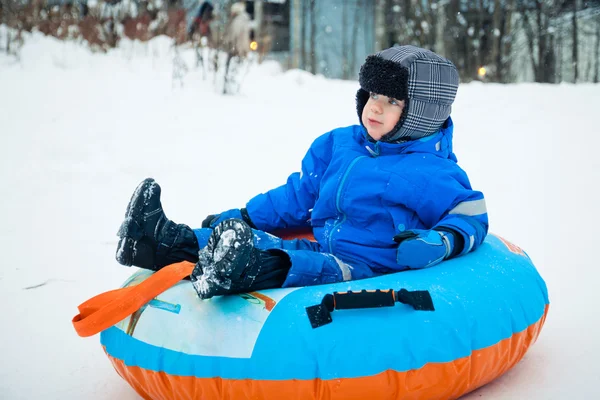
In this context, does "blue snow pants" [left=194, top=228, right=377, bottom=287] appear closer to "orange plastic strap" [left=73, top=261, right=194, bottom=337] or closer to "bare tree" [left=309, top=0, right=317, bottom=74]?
"orange plastic strap" [left=73, top=261, right=194, bottom=337]

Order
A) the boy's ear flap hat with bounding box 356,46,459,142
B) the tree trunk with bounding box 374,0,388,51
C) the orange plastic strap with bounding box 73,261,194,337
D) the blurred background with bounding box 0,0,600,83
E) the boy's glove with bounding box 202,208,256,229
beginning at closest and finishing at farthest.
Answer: the orange plastic strap with bounding box 73,261,194,337 < the boy's ear flap hat with bounding box 356,46,459,142 < the boy's glove with bounding box 202,208,256,229 < the blurred background with bounding box 0,0,600,83 < the tree trunk with bounding box 374,0,388,51

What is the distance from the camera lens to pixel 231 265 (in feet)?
6.56

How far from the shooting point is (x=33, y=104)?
6.19m

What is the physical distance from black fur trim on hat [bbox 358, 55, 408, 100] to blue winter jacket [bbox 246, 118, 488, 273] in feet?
0.65

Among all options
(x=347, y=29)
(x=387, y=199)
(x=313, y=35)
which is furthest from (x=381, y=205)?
(x=347, y=29)

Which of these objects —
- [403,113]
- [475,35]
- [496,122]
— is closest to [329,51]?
[475,35]

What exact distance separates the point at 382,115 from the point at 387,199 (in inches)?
13.7

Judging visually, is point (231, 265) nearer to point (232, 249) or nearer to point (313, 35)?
point (232, 249)

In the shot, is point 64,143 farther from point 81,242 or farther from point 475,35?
point 475,35

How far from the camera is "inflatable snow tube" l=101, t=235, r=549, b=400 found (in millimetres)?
1876

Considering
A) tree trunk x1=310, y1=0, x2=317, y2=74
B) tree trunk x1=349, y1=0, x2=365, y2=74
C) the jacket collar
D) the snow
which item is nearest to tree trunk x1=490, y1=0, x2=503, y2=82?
tree trunk x1=349, y1=0, x2=365, y2=74

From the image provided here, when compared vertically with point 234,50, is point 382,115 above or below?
below

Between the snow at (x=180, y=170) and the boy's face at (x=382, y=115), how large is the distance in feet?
3.39

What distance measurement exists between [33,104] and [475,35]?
8868 mm
